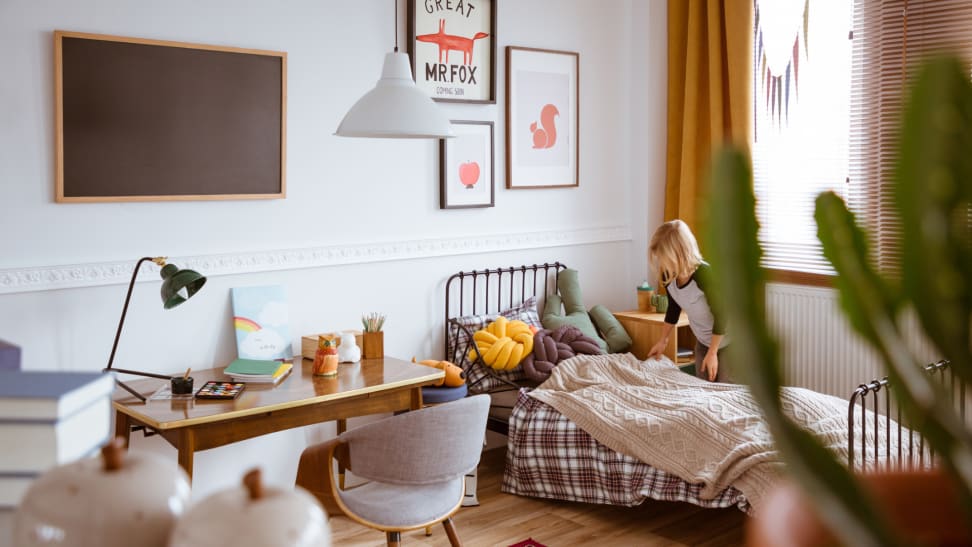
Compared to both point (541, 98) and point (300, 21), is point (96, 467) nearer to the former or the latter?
point (300, 21)

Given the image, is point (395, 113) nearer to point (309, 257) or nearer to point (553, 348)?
point (309, 257)

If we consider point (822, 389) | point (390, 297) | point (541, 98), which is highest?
point (541, 98)

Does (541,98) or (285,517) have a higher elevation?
(541,98)

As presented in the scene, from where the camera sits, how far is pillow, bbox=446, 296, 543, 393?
4.23m

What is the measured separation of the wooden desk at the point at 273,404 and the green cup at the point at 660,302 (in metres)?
1.70

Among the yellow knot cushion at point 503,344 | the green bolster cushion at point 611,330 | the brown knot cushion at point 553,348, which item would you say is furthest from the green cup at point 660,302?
the yellow knot cushion at point 503,344

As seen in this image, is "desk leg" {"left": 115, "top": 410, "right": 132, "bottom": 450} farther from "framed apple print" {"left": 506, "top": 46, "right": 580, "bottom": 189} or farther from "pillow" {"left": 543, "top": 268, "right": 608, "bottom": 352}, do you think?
"framed apple print" {"left": 506, "top": 46, "right": 580, "bottom": 189}

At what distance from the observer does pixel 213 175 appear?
3586 millimetres

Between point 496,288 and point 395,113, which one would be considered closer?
point 395,113

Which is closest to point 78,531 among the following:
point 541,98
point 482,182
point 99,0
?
point 99,0

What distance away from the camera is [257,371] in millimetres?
3344

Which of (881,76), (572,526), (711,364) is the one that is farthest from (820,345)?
(572,526)

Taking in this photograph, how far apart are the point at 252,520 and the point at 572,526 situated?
3.17 meters

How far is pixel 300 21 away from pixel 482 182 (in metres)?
1.18
